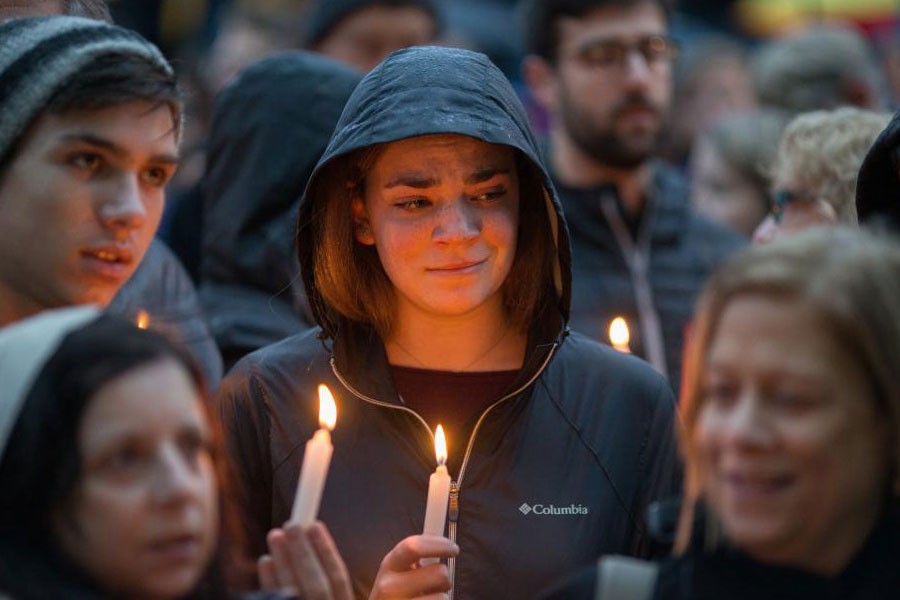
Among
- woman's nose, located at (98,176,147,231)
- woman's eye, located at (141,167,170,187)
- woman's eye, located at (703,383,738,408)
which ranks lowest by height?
woman's eye, located at (703,383,738,408)

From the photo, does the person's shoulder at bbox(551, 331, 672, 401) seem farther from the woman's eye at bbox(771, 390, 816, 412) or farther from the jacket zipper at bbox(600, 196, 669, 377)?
the jacket zipper at bbox(600, 196, 669, 377)

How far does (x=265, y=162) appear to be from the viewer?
16.6ft

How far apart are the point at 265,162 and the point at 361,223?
44.2 inches

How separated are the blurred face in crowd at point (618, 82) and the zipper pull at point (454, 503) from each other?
11.2 feet

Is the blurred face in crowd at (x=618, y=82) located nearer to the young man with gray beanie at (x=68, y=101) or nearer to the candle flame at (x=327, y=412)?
the young man with gray beanie at (x=68, y=101)

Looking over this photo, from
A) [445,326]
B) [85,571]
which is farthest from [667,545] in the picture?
[85,571]

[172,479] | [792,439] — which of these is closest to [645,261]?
[792,439]

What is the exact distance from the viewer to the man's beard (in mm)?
6711

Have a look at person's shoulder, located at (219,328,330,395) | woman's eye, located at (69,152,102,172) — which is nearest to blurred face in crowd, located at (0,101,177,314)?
woman's eye, located at (69,152,102,172)

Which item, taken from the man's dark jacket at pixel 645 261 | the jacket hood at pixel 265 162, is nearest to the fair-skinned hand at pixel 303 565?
the jacket hood at pixel 265 162

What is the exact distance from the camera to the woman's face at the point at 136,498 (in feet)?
8.12

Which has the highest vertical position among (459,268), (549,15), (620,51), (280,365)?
(549,15)

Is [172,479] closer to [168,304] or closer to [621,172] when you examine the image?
[168,304]

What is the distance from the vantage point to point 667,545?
3500 millimetres
